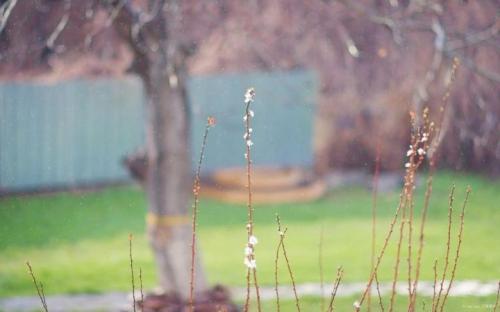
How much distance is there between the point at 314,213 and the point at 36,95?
220 inches

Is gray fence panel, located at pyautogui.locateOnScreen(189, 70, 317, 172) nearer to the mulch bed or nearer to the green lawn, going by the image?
the green lawn

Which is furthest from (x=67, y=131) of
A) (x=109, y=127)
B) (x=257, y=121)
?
(x=257, y=121)

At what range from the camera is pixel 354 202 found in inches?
608

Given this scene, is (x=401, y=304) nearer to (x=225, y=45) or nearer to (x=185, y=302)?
(x=185, y=302)

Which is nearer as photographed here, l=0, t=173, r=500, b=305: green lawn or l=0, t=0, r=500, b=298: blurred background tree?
l=0, t=0, r=500, b=298: blurred background tree

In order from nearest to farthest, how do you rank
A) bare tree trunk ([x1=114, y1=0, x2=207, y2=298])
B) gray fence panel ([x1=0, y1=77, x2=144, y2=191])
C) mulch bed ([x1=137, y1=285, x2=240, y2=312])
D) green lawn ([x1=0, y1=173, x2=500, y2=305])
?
mulch bed ([x1=137, y1=285, x2=240, y2=312]) < bare tree trunk ([x1=114, y1=0, x2=207, y2=298]) < green lawn ([x1=0, y1=173, x2=500, y2=305]) < gray fence panel ([x1=0, y1=77, x2=144, y2=191])

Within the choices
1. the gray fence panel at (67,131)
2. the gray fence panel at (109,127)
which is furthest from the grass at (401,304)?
the gray fence panel at (67,131)

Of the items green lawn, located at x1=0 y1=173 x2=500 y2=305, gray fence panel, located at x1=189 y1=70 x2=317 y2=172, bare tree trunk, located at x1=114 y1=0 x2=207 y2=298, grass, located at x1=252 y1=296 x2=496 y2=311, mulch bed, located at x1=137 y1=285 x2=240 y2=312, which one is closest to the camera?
mulch bed, located at x1=137 y1=285 x2=240 y2=312

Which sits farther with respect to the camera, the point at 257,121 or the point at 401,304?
the point at 257,121

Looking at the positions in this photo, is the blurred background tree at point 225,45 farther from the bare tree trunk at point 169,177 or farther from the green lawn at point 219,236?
the green lawn at point 219,236

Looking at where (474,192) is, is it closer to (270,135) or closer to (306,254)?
(270,135)

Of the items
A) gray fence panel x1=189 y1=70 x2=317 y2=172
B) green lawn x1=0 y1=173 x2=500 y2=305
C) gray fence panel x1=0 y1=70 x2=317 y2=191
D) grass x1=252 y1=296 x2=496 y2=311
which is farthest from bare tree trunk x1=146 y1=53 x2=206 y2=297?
gray fence panel x1=189 y1=70 x2=317 y2=172

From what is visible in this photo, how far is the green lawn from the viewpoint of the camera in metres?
10.4

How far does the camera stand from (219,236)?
12.8 metres
